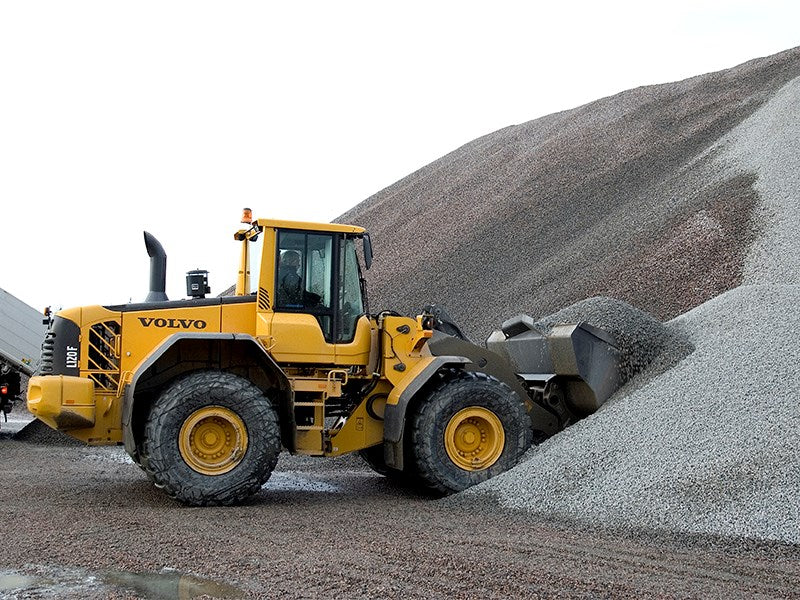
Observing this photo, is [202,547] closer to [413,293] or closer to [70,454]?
[70,454]

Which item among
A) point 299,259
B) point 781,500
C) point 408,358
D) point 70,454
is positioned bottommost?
point 70,454

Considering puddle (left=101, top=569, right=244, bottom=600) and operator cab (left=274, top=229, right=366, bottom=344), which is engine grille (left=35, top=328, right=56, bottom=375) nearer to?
operator cab (left=274, top=229, right=366, bottom=344)

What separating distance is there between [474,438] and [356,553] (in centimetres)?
309

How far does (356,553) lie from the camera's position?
19.3 feet

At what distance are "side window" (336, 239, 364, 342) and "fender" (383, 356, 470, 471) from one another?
2.22ft

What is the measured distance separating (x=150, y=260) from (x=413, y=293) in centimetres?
1281

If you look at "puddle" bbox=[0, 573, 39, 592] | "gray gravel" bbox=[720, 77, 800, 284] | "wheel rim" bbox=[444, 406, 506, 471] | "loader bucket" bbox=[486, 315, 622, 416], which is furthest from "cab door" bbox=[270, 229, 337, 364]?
"gray gravel" bbox=[720, 77, 800, 284]

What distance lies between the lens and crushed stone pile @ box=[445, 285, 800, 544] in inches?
261

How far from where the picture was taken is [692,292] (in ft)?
51.1

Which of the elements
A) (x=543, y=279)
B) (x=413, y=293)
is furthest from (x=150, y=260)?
(x=413, y=293)

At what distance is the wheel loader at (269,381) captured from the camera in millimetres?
7883

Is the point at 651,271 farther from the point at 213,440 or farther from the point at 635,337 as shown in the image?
the point at 213,440

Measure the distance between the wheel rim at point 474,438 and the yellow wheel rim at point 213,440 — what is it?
192 cm

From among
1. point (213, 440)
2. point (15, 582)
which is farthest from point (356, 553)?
point (213, 440)
